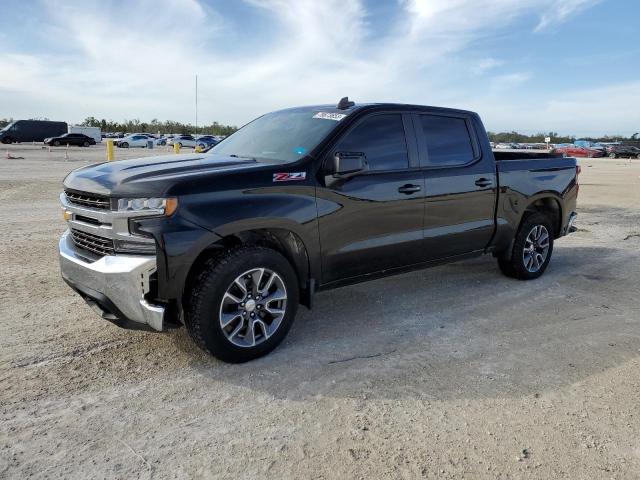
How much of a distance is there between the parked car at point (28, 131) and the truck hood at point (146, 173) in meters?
50.0

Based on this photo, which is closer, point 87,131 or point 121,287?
point 121,287

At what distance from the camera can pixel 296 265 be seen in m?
3.94

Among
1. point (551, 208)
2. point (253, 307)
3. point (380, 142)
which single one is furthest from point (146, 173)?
point (551, 208)

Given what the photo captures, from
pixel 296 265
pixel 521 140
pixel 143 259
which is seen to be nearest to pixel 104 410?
pixel 143 259

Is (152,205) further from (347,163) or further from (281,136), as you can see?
(281,136)

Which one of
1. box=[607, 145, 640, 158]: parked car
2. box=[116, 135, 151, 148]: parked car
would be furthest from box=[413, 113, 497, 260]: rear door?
box=[607, 145, 640, 158]: parked car

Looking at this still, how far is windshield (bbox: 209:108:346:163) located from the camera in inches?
163

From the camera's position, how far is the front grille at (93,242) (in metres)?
3.48

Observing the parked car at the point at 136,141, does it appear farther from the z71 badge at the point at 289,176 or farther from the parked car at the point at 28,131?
the z71 badge at the point at 289,176

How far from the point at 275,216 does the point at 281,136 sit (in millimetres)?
1117

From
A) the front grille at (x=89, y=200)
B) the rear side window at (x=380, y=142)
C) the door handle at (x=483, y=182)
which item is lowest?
the front grille at (x=89, y=200)

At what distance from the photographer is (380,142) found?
4.37m

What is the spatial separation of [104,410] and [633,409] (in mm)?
3186

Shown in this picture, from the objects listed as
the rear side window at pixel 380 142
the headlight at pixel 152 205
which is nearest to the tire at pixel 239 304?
the headlight at pixel 152 205
